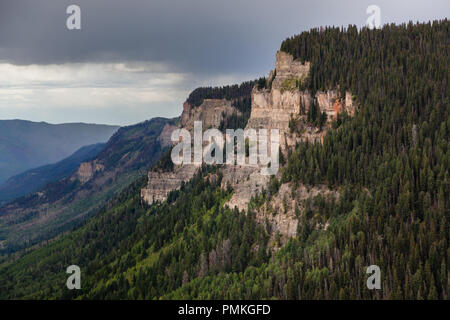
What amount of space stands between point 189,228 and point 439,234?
3459 inches

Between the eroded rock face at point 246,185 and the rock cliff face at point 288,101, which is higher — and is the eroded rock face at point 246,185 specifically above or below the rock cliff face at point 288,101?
below

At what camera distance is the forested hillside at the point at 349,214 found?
123812mm

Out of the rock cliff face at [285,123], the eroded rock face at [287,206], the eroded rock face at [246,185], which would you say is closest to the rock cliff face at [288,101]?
the rock cliff face at [285,123]

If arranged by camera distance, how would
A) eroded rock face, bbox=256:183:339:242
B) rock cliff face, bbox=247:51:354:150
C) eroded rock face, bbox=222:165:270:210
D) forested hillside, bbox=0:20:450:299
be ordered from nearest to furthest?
1. forested hillside, bbox=0:20:450:299
2. eroded rock face, bbox=256:183:339:242
3. rock cliff face, bbox=247:51:354:150
4. eroded rock face, bbox=222:165:270:210

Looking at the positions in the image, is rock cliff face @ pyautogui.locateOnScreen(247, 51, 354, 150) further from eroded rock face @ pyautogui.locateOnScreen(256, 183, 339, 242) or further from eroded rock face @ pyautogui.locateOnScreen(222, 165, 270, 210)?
eroded rock face @ pyautogui.locateOnScreen(256, 183, 339, 242)

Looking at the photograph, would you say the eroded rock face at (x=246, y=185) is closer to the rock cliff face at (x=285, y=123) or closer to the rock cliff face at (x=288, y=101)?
the rock cliff face at (x=285, y=123)

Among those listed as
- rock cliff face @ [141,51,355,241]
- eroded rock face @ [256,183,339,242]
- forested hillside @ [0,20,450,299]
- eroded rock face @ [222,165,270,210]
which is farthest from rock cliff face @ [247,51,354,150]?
eroded rock face @ [256,183,339,242]

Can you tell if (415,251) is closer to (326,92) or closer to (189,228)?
(326,92)

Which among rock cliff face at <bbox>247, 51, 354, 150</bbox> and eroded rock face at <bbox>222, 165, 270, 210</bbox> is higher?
rock cliff face at <bbox>247, 51, 354, 150</bbox>

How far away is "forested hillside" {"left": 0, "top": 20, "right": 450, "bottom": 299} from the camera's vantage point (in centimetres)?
12381

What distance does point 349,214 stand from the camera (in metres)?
138

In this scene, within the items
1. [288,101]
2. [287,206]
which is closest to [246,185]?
[287,206]
